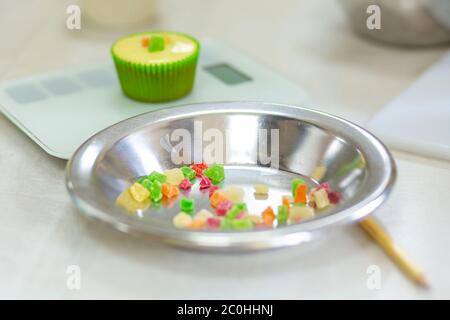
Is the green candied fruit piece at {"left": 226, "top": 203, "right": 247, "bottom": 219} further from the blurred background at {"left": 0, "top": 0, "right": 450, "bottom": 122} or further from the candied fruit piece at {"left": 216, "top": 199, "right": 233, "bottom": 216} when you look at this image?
the blurred background at {"left": 0, "top": 0, "right": 450, "bottom": 122}

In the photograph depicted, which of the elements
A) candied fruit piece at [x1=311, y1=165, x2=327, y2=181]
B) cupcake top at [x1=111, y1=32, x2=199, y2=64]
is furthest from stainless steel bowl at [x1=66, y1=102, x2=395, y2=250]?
cupcake top at [x1=111, y1=32, x2=199, y2=64]

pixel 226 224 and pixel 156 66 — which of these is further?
pixel 156 66

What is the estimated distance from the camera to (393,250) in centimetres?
61

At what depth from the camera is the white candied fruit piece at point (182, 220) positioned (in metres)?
0.61

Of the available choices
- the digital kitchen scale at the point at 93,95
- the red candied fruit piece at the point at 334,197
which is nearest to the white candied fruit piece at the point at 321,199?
the red candied fruit piece at the point at 334,197

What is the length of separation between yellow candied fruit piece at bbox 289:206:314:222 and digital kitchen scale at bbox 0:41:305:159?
240 millimetres

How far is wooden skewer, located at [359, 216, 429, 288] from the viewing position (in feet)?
1.93

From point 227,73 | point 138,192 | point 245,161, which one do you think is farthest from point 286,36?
point 138,192

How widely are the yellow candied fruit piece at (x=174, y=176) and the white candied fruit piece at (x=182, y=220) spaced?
0.07m

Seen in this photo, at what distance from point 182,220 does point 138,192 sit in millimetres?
56

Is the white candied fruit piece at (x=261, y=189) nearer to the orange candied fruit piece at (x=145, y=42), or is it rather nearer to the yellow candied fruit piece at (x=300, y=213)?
the yellow candied fruit piece at (x=300, y=213)

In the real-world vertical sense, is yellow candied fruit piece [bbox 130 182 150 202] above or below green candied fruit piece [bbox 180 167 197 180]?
above

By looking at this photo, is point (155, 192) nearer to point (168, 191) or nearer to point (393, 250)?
point (168, 191)
